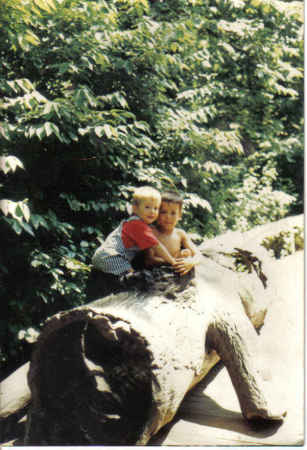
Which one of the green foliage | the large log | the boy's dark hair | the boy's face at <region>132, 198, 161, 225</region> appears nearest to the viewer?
the large log

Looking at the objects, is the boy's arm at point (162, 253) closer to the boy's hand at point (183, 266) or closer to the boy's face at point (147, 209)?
the boy's hand at point (183, 266)

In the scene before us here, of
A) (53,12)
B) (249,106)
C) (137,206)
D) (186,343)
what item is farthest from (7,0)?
(249,106)

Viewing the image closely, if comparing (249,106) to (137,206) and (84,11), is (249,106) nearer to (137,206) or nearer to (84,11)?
(84,11)

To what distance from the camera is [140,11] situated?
420cm

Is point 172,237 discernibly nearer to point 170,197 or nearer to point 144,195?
point 170,197

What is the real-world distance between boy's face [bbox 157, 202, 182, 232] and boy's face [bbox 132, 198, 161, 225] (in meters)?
0.10

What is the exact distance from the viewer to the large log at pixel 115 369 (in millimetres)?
2039

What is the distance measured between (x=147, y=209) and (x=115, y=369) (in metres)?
0.87

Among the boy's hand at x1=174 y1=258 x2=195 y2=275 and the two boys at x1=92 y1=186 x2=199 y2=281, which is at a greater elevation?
the two boys at x1=92 y1=186 x2=199 y2=281

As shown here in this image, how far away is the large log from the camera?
6.69ft

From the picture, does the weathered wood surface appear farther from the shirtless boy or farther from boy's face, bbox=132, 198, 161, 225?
boy's face, bbox=132, 198, 161, 225

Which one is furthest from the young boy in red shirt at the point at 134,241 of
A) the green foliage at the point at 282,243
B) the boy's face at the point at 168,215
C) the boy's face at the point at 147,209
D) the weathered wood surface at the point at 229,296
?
the green foliage at the point at 282,243

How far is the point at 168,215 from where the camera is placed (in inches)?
102

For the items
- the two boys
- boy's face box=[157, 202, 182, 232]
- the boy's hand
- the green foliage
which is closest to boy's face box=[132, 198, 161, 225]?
the two boys
